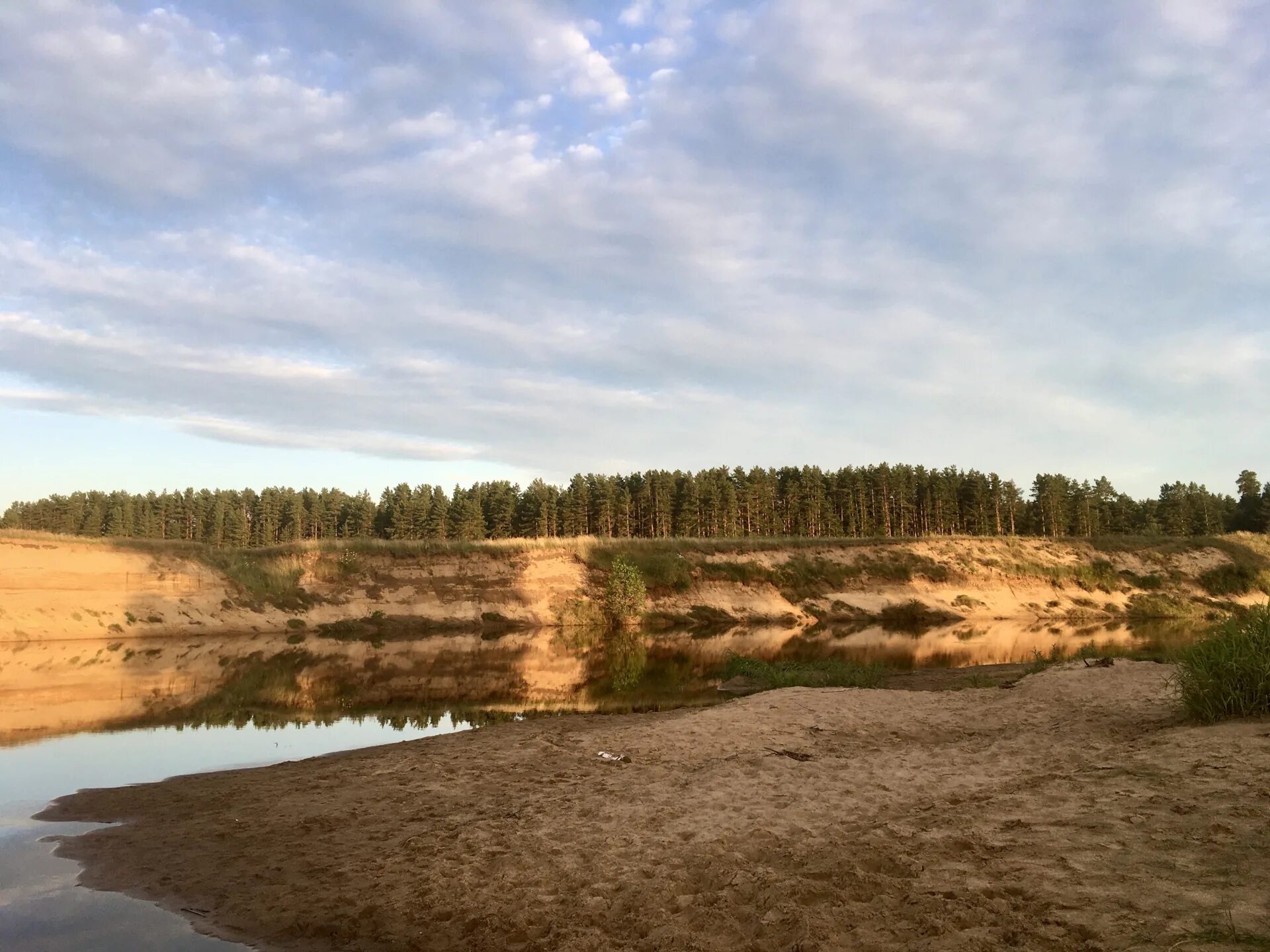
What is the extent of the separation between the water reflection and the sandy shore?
26.7ft

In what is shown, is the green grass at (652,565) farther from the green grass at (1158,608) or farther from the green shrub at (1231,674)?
the green shrub at (1231,674)

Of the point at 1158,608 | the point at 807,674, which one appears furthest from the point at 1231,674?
the point at 1158,608

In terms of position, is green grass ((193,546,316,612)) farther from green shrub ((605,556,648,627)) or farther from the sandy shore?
the sandy shore

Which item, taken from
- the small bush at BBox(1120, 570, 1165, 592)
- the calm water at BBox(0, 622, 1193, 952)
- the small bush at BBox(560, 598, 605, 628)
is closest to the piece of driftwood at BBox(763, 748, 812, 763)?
the calm water at BBox(0, 622, 1193, 952)

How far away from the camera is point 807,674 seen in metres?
22.7

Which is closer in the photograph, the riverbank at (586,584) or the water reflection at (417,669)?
the water reflection at (417,669)

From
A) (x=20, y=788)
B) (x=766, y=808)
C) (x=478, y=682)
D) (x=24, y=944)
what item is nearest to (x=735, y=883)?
(x=766, y=808)

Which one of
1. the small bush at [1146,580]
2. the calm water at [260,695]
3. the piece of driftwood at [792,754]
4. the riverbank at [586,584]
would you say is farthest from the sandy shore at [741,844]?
the small bush at [1146,580]

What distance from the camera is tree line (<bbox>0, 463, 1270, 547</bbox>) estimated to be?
328ft

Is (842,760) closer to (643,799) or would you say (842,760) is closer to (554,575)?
(643,799)

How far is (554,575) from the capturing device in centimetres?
5156

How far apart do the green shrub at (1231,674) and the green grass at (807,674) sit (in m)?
9.80

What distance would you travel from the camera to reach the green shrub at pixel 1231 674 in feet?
31.1

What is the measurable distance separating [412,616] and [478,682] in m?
22.2
